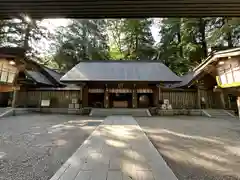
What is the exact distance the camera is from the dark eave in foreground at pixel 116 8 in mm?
2033

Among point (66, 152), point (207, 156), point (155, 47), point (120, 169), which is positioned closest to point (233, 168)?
point (207, 156)

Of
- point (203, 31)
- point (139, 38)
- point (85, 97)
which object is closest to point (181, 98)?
point (85, 97)

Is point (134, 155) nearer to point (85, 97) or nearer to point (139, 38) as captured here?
point (85, 97)

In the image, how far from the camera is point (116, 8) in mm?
2205

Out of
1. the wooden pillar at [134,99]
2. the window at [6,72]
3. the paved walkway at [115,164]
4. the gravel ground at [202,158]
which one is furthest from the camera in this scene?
the wooden pillar at [134,99]

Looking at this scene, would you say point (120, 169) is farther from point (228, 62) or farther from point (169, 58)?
point (169, 58)

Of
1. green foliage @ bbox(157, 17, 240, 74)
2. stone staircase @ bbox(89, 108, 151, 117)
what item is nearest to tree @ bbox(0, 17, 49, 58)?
stone staircase @ bbox(89, 108, 151, 117)

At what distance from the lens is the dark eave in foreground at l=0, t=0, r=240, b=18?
6.67ft

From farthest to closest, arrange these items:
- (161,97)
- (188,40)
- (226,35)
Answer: (188,40)
(226,35)
(161,97)

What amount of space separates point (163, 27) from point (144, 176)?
79.7 feet

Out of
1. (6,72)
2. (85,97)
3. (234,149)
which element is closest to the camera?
(234,149)

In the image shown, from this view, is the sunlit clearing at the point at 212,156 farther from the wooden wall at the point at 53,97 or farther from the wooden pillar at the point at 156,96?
the wooden wall at the point at 53,97

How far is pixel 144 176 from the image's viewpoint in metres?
2.30

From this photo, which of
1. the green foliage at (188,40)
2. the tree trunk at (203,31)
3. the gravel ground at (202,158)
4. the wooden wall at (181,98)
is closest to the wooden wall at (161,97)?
the wooden wall at (181,98)
